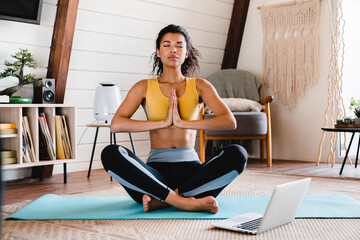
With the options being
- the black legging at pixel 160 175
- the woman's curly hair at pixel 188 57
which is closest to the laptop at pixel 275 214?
the black legging at pixel 160 175

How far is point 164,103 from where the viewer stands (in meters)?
2.07

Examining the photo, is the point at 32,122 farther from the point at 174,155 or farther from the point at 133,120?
the point at 174,155

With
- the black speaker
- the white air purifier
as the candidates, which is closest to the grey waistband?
the white air purifier

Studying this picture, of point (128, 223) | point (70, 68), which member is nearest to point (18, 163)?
point (70, 68)

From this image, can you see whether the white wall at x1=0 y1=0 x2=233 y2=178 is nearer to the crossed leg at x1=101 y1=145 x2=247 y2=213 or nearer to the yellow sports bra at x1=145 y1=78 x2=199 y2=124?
the yellow sports bra at x1=145 y1=78 x2=199 y2=124

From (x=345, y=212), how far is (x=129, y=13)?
2.47 metres

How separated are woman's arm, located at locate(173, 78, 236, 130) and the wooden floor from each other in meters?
0.97

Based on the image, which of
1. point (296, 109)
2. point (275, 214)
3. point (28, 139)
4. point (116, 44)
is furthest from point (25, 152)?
point (296, 109)

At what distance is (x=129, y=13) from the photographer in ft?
11.9

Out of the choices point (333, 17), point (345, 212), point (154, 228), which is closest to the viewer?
point (154, 228)

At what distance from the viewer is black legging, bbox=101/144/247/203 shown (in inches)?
71.3

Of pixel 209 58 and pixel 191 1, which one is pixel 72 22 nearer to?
pixel 191 1

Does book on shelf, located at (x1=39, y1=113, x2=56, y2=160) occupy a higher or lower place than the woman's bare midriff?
lower

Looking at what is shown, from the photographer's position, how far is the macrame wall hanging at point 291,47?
4.10 metres
